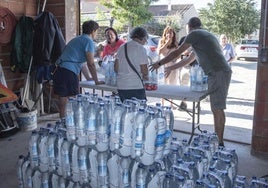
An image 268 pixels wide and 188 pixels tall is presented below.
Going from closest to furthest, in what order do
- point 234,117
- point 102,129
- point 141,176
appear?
point 141,176
point 102,129
point 234,117

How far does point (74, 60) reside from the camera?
149 inches

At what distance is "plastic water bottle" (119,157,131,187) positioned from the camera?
6.23ft

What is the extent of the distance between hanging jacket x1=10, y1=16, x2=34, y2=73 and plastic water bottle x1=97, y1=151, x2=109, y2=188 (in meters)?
3.13

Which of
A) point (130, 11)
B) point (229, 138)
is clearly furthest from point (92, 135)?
point (130, 11)

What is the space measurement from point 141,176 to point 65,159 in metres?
0.58

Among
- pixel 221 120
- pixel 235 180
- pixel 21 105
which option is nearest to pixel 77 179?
pixel 235 180

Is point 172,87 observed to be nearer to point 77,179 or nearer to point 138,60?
point 138,60

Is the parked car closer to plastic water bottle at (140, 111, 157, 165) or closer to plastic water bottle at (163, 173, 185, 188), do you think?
plastic water bottle at (140, 111, 157, 165)

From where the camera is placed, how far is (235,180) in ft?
5.71

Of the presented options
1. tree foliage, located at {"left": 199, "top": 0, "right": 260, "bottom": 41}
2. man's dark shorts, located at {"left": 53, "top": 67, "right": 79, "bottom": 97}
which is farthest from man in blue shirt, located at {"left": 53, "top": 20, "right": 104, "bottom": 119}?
tree foliage, located at {"left": 199, "top": 0, "right": 260, "bottom": 41}

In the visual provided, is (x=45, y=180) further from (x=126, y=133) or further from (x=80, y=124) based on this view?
(x=126, y=133)

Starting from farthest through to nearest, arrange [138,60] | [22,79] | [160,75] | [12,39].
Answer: [22,79] → [12,39] → [160,75] → [138,60]

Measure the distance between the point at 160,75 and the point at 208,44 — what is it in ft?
2.96

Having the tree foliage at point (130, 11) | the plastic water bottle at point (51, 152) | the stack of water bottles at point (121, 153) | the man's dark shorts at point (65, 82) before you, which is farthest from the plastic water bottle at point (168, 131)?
the tree foliage at point (130, 11)
